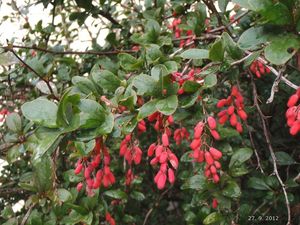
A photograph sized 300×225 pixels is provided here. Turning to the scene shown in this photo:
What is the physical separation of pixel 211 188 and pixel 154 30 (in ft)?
2.40

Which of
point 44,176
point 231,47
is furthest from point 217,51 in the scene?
point 44,176

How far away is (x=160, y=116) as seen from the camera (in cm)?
130

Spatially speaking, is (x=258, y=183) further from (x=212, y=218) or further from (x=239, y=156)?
(x=212, y=218)


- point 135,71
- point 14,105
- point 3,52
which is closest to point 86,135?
point 135,71

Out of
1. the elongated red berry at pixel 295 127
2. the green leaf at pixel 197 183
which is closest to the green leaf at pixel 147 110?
the elongated red berry at pixel 295 127

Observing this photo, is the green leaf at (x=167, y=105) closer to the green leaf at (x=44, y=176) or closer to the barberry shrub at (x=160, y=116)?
the barberry shrub at (x=160, y=116)

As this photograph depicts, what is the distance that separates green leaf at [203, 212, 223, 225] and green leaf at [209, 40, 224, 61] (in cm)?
79

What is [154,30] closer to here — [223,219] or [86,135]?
[86,135]

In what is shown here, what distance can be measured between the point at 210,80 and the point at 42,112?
50 cm

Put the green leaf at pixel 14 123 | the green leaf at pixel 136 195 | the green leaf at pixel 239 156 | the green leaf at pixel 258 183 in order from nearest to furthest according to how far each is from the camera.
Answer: the green leaf at pixel 14 123 → the green leaf at pixel 239 156 → the green leaf at pixel 258 183 → the green leaf at pixel 136 195

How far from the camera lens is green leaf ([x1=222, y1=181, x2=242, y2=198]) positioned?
1.74 metres

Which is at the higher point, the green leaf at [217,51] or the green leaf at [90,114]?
the green leaf at [217,51]

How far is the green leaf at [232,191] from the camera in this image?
5.70 ft

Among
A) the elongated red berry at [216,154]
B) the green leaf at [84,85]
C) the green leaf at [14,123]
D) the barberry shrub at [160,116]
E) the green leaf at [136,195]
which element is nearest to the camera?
the barberry shrub at [160,116]
